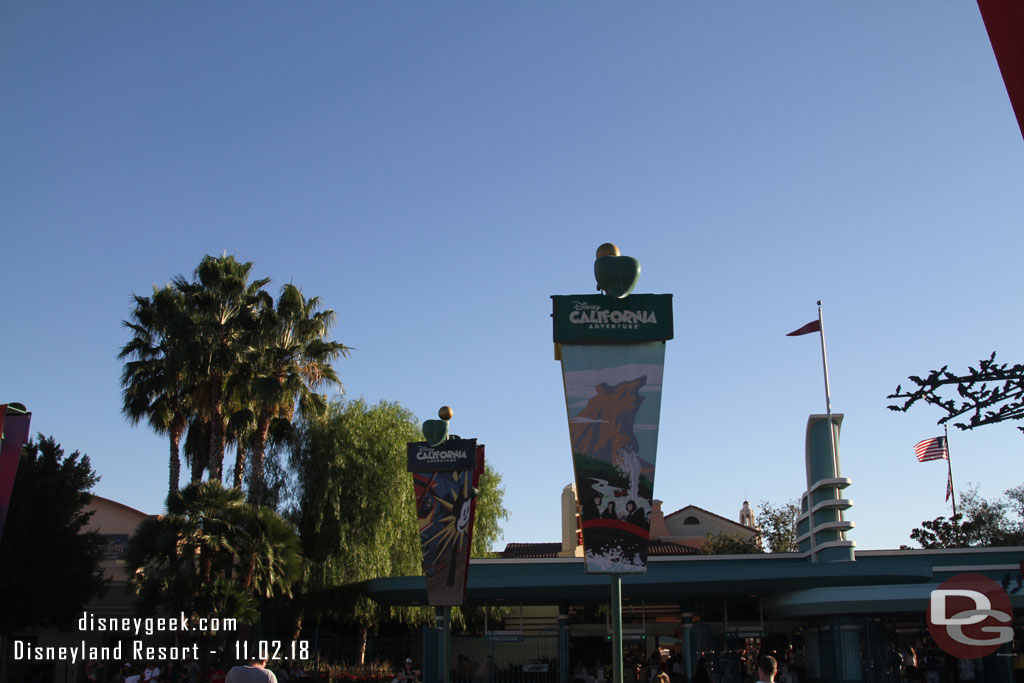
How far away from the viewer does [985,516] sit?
169ft

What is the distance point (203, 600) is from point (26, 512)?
580 cm

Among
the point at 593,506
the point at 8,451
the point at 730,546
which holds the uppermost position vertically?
the point at 8,451

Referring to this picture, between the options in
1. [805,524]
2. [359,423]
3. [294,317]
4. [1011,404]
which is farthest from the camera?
[359,423]

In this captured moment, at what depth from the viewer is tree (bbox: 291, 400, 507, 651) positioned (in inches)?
1298

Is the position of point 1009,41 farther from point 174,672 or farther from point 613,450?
point 174,672

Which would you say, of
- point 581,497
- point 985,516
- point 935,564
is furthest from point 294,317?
point 985,516

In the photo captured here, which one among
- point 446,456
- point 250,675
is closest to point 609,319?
point 446,456

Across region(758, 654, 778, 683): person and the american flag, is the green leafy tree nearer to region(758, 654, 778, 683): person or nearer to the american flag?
the american flag

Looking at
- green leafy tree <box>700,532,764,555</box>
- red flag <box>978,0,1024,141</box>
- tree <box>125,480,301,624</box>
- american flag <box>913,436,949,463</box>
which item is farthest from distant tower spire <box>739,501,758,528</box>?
red flag <box>978,0,1024,141</box>

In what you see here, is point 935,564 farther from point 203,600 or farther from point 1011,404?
point 1011,404

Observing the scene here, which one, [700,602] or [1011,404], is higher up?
[1011,404]

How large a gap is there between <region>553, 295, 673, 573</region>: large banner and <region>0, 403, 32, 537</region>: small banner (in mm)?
10432

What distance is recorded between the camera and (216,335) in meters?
31.3

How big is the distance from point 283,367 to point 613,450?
20.4 meters
